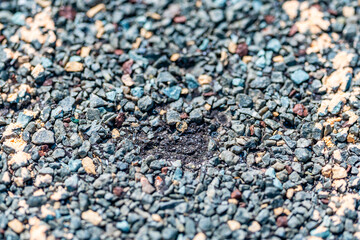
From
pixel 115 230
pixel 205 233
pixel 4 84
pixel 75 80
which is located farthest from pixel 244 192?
pixel 4 84

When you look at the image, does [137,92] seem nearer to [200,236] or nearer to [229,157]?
[229,157]

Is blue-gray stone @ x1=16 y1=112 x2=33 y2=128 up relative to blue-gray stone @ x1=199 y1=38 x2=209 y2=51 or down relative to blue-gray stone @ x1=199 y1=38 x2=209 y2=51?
down

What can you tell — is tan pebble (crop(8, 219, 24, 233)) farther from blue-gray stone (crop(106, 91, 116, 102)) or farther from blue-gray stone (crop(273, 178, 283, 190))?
blue-gray stone (crop(273, 178, 283, 190))

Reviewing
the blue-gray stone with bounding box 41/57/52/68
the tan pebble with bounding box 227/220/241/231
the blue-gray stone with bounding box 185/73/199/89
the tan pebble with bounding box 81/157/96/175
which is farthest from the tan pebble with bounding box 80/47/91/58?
the tan pebble with bounding box 227/220/241/231

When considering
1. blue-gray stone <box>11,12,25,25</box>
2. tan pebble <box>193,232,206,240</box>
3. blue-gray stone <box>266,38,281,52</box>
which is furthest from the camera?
blue-gray stone <box>11,12,25,25</box>

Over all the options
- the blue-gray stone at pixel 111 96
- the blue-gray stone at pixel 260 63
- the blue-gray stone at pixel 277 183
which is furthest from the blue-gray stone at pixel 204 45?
the blue-gray stone at pixel 277 183

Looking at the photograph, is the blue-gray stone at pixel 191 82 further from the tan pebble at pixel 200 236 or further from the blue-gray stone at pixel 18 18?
the blue-gray stone at pixel 18 18
